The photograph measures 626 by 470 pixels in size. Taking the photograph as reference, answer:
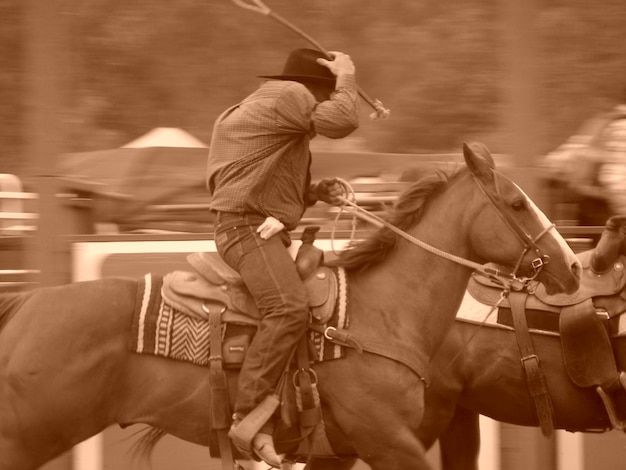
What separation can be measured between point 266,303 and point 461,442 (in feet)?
6.21

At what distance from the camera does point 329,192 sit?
199 inches

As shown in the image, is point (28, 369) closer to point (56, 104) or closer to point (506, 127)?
point (56, 104)

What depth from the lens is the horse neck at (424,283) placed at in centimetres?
491

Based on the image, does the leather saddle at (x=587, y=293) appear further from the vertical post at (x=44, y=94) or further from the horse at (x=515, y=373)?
the vertical post at (x=44, y=94)

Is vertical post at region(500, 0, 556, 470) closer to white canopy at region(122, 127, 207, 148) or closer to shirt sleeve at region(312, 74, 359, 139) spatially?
white canopy at region(122, 127, 207, 148)

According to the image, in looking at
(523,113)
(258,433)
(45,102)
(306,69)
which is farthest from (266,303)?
(523,113)

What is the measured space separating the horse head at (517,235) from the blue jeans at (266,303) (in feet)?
3.05

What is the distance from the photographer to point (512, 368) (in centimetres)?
564

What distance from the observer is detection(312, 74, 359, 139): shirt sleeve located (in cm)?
457

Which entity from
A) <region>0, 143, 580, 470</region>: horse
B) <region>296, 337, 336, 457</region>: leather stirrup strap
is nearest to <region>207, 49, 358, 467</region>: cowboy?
<region>296, 337, 336, 457</region>: leather stirrup strap

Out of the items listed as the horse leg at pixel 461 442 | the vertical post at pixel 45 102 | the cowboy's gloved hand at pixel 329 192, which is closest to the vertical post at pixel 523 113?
the horse leg at pixel 461 442

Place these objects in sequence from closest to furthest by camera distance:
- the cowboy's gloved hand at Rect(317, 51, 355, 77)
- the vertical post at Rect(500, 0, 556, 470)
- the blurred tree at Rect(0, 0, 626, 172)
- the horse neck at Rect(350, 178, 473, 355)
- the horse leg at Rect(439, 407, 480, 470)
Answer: the cowboy's gloved hand at Rect(317, 51, 355, 77) < the horse neck at Rect(350, 178, 473, 355) < the horse leg at Rect(439, 407, 480, 470) < the vertical post at Rect(500, 0, 556, 470) < the blurred tree at Rect(0, 0, 626, 172)

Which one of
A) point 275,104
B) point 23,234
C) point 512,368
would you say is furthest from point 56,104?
point 512,368

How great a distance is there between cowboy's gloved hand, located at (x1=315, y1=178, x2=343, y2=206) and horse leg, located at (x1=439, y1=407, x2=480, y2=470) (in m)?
1.68
